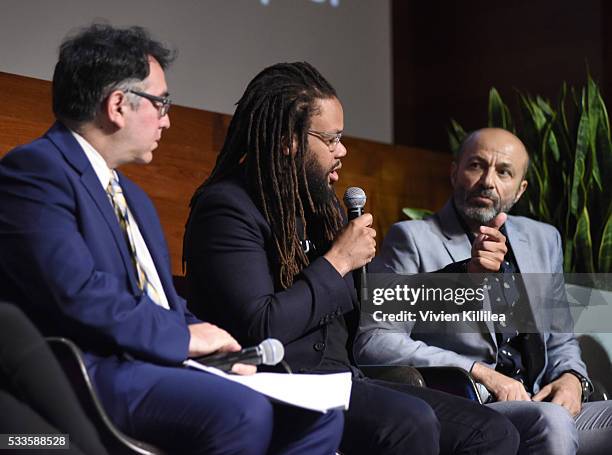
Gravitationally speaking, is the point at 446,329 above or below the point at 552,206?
below

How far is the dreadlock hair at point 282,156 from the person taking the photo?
2648 millimetres

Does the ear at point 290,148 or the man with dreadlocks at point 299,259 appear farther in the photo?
the ear at point 290,148

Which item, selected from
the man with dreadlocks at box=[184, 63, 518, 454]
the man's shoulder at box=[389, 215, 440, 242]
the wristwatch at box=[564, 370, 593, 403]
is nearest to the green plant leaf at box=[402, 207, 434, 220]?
the man's shoulder at box=[389, 215, 440, 242]

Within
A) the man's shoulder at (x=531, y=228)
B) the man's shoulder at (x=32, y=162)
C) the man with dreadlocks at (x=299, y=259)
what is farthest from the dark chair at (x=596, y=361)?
the man's shoulder at (x=32, y=162)

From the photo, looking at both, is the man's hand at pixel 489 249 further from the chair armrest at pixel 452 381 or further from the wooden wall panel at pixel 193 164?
the wooden wall panel at pixel 193 164

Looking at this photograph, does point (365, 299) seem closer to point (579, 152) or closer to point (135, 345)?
point (135, 345)

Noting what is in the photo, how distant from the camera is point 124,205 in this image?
7.41 ft

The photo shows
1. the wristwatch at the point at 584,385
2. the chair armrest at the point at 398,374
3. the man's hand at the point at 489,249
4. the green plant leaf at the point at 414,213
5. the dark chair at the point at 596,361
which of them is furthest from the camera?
the green plant leaf at the point at 414,213

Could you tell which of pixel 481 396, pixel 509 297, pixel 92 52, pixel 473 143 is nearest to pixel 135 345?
pixel 92 52

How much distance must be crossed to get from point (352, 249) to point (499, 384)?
2.68ft

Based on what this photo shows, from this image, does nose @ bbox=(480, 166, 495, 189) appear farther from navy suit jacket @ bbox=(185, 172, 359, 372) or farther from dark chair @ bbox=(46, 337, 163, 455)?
dark chair @ bbox=(46, 337, 163, 455)

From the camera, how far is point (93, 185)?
213 cm

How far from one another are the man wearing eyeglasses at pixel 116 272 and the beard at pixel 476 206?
4.99 feet

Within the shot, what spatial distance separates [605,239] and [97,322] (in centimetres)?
289
